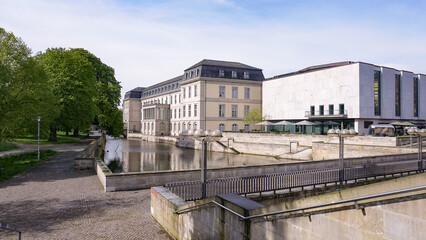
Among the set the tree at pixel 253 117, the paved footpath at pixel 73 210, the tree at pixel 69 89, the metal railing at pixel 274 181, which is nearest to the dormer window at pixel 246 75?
the tree at pixel 253 117

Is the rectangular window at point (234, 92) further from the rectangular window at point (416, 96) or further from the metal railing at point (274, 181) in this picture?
the metal railing at point (274, 181)

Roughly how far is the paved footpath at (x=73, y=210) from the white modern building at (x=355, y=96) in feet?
116

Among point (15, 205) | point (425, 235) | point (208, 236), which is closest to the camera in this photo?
point (425, 235)

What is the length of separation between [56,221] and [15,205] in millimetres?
2996

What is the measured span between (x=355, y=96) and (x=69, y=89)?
3772cm

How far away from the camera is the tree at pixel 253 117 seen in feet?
174

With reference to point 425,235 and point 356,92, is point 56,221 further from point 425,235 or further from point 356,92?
point 356,92

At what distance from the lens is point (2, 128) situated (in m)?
18.3

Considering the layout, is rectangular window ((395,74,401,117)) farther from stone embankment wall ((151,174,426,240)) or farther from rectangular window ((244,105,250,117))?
stone embankment wall ((151,174,426,240))

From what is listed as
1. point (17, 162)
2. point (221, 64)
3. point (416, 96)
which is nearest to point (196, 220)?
point (17, 162)

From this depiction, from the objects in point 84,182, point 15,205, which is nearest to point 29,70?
point 84,182

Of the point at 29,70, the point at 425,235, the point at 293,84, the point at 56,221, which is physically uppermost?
the point at 293,84

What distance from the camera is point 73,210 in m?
10.3

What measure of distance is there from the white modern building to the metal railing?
84.1 feet
